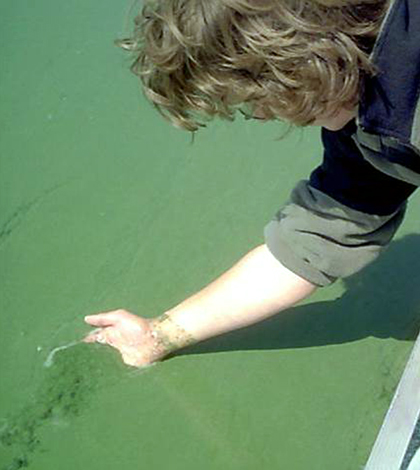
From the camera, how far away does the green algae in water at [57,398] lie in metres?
1.59

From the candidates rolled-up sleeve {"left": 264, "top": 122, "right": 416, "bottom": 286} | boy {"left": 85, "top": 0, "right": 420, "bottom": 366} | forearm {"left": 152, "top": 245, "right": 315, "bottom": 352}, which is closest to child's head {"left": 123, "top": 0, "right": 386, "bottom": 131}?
boy {"left": 85, "top": 0, "right": 420, "bottom": 366}

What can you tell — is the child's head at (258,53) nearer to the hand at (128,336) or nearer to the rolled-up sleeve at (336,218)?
the rolled-up sleeve at (336,218)

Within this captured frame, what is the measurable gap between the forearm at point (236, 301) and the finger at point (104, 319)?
7cm

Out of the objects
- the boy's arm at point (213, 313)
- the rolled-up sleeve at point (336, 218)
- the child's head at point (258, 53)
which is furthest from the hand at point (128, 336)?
the child's head at point (258, 53)

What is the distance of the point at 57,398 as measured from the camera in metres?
1.65

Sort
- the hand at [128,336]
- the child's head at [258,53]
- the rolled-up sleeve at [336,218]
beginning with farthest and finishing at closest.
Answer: the hand at [128,336] → the rolled-up sleeve at [336,218] → the child's head at [258,53]

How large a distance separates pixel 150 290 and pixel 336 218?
43cm

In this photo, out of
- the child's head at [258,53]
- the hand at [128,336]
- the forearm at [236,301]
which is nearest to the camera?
the child's head at [258,53]

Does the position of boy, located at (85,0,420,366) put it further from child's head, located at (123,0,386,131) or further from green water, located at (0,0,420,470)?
green water, located at (0,0,420,470)

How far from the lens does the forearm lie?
5.16 feet

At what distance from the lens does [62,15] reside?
90.7 inches

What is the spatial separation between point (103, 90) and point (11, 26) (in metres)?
0.30

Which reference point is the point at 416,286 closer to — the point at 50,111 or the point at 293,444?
the point at 293,444

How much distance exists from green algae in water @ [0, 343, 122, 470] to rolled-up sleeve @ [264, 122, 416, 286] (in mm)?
356
